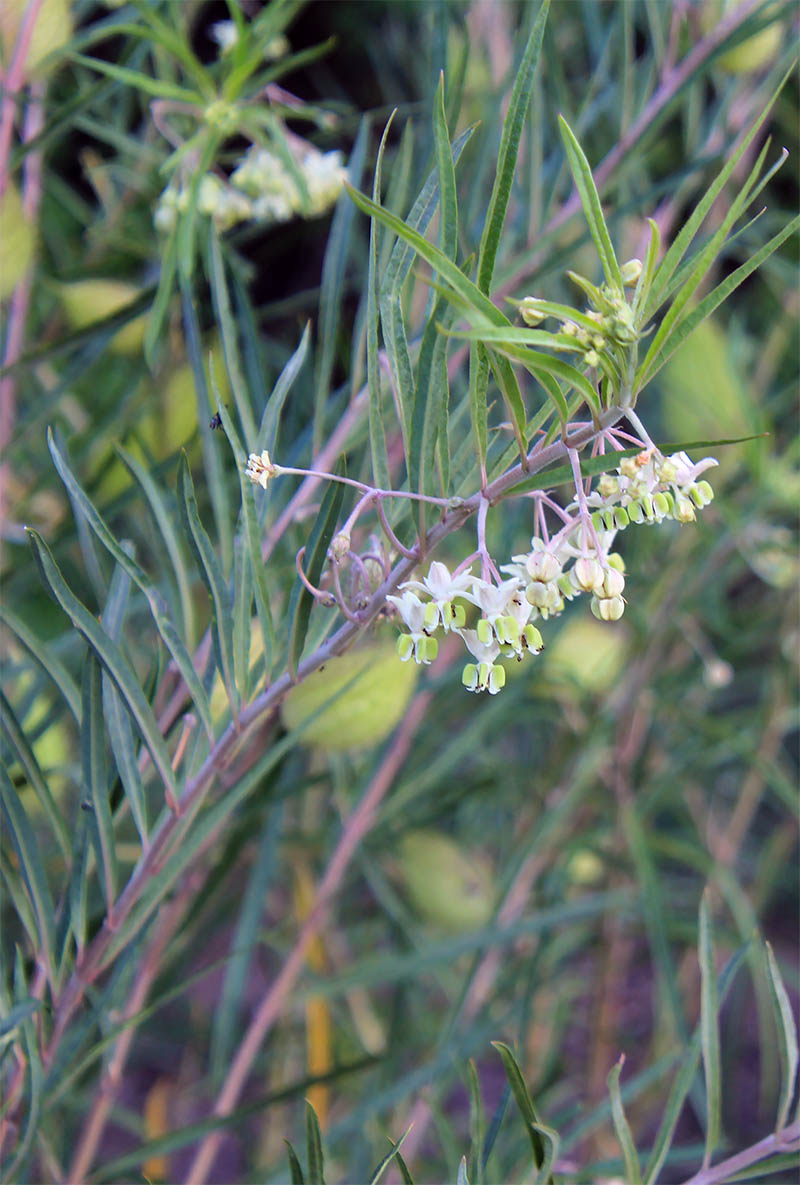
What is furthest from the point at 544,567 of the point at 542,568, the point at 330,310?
the point at 330,310

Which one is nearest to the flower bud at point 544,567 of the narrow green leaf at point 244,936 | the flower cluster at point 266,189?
the flower cluster at point 266,189

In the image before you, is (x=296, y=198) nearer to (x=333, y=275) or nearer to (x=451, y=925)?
(x=333, y=275)

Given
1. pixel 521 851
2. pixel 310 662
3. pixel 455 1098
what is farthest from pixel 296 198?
pixel 455 1098

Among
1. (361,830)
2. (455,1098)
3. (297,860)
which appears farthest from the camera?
(455,1098)

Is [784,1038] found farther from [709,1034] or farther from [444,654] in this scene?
[444,654]

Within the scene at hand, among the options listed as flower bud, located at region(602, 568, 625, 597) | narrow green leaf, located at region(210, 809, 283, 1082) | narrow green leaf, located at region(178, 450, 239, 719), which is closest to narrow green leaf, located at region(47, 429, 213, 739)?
narrow green leaf, located at region(178, 450, 239, 719)

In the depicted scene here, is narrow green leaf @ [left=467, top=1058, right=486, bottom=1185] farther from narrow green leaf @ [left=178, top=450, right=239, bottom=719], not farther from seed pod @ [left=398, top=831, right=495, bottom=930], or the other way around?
seed pod @ [left=398, top=831, right=495, bottom=930]
